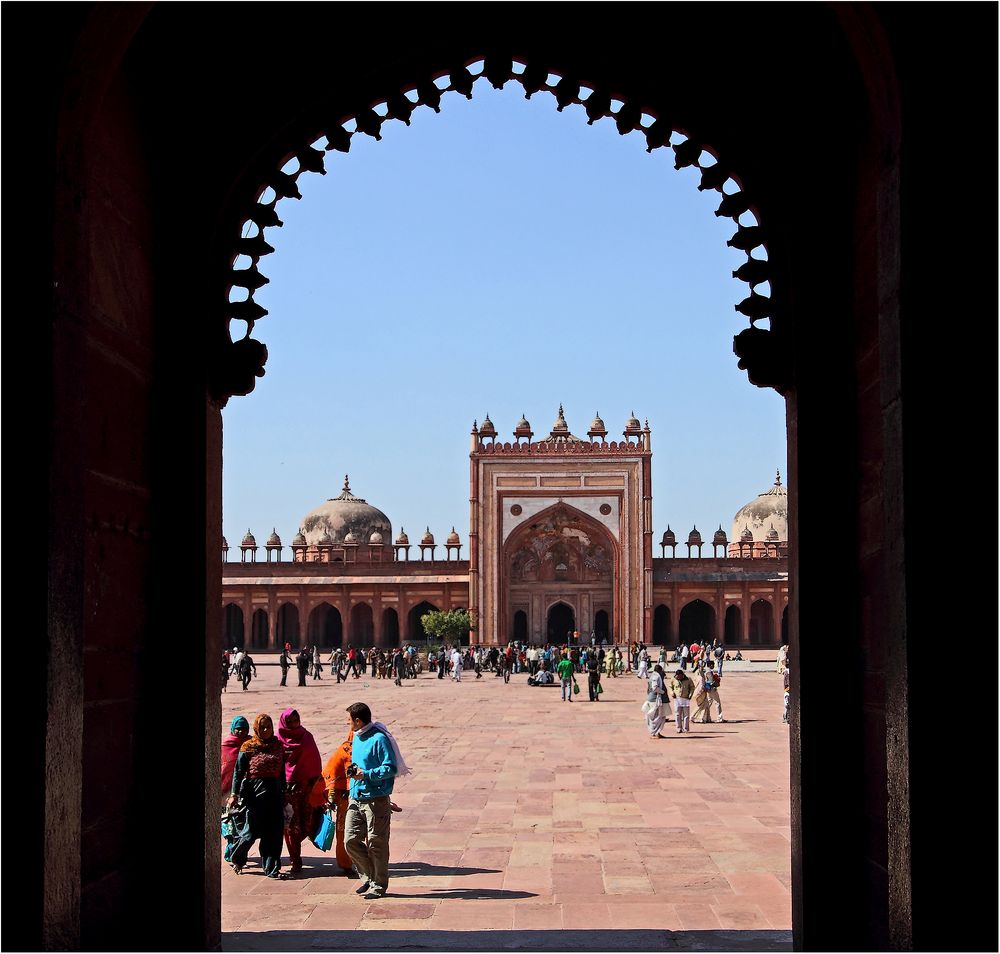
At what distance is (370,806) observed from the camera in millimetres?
6719

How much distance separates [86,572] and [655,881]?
4508 mm

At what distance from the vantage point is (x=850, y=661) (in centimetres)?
389

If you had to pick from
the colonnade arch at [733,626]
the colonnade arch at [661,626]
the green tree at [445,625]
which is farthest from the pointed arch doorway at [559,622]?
the colonnade arch at [733,626]

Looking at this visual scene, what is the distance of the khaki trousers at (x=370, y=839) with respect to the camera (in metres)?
6.60

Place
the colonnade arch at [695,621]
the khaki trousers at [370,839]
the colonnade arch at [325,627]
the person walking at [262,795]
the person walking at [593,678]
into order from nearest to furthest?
1. the khaki trousers at [370,839]
2. the person walking at [262,795]
3. the person walking at [593,678]
4. the colonnade arch at [695,621]
5. the colonnade arch at [325,627]

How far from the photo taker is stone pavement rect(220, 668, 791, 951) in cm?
571

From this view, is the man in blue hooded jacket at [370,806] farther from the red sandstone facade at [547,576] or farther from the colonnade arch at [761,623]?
the colonnade arch at [761,623]

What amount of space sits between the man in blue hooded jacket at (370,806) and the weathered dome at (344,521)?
5400 cm

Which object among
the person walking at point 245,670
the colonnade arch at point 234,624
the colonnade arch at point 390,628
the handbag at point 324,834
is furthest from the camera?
the colonnade arch at point 234,624

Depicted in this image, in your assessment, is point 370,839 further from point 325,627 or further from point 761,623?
point 325,627

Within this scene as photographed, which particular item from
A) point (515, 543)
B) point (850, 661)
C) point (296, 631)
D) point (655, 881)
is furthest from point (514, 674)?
point (850, 661)

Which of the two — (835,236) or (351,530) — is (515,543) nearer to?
(351,530)

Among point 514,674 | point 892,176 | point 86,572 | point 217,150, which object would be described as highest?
point 217,150

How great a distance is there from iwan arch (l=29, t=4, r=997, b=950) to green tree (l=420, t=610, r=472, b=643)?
42.9 m
